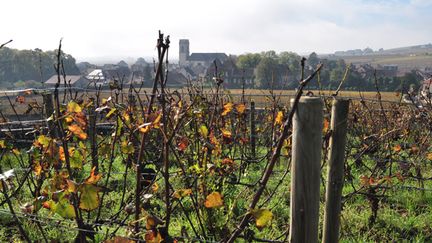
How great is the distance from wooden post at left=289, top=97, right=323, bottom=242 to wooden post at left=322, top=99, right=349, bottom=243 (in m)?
0.40

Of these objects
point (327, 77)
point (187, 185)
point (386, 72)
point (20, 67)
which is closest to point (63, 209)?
point (187, 185)

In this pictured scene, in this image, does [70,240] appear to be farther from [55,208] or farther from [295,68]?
[295,68]

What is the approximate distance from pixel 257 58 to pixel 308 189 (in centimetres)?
7148

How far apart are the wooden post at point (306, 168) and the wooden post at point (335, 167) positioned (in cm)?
40

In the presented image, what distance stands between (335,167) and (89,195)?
1.22 m

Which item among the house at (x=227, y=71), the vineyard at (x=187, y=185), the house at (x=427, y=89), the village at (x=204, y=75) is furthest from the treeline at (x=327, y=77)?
the vineyard at (x=187, y=185)

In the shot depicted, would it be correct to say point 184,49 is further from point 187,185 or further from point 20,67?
point 187,185

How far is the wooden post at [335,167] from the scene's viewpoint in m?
1.94

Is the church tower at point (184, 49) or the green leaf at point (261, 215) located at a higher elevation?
the church tower at point (184, 49)

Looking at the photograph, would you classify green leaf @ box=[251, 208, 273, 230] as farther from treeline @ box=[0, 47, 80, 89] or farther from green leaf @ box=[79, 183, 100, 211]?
treeline @ box=[0, 47, 80, 89]

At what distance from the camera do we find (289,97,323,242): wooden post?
59.9 inches

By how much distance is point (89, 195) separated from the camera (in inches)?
64.0

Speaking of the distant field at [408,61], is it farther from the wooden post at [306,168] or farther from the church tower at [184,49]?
the wooden post at [306,168]

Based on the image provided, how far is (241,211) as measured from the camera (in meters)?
3.57
